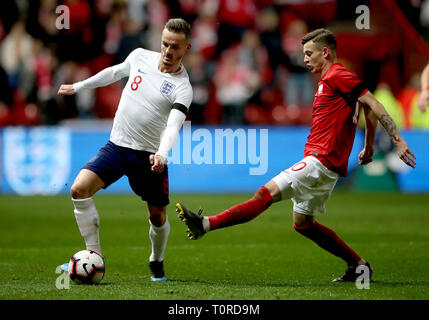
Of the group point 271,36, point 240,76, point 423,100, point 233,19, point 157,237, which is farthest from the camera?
point 233,19

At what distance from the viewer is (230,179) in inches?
678

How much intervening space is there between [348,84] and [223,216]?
5.36ft

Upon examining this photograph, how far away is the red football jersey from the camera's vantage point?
6.79 m

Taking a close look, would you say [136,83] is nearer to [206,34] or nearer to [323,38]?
[323,38]

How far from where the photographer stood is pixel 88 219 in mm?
6957

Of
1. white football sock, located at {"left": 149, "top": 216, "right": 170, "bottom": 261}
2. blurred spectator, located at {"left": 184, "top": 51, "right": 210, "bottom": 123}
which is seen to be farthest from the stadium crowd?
white football sock, located at {"left": 149, "top": 216, "right": 170, "bottom": 261}

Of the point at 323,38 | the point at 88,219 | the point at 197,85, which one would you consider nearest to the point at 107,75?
the point at 88,219

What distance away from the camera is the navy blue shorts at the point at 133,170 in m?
7.02

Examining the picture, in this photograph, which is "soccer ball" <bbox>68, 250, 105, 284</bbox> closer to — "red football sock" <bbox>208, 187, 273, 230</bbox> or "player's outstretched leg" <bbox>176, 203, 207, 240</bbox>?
"player's outstretched leg" <bbox>176, 203, 207, 240</bbox>

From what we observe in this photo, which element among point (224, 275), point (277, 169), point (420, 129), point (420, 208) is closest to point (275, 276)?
point (224, 275)

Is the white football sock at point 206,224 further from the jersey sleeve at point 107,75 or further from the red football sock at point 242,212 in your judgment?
the jersey sleeve at point 107,75

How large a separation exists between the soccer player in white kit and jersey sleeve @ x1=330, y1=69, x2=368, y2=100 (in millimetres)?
1383

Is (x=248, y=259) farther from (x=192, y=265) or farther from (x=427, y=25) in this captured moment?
(x=427, y=25)

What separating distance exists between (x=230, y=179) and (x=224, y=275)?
9.65m
